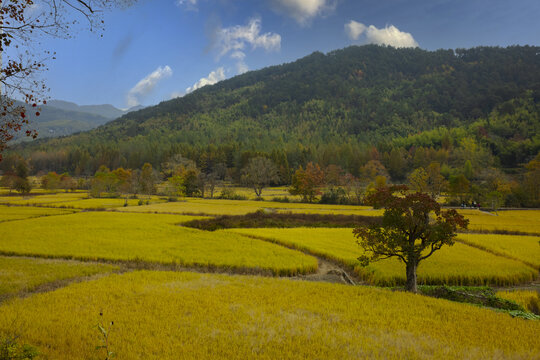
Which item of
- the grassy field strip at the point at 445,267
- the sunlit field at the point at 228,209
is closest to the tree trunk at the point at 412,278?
the grassy field strip at the point at 445,267

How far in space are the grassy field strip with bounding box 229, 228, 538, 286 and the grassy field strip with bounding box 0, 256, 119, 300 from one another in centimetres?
1482

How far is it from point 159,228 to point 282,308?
2355 cm

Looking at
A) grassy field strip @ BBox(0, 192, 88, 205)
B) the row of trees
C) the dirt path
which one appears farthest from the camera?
the row of trees

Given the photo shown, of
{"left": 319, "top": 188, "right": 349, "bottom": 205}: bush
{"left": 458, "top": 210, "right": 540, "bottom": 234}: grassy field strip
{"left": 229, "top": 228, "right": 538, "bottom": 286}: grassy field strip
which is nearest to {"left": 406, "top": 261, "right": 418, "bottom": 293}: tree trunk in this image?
{"left": 229, "top": 228, "right": 538, "bottom": 286}: grassy field strip

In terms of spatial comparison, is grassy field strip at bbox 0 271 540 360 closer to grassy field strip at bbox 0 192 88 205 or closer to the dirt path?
the dirt path

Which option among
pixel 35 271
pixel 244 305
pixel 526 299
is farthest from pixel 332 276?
pixel 35 271

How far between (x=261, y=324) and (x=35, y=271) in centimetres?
1448

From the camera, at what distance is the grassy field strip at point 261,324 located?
7.45 m

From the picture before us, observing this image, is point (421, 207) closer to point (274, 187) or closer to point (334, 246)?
point (334, 246)

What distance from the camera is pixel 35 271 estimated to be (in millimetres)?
15758

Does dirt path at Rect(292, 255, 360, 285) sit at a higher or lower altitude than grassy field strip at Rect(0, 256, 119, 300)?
lower

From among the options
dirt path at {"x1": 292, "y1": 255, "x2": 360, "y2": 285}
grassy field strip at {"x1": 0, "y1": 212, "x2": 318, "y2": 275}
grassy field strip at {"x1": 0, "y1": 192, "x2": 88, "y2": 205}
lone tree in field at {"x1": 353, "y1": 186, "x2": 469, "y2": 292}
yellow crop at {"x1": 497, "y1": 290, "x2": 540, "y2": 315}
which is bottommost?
dirt path at {"x1": 292, "y1": 255, "x2": 360, "y2": 285}

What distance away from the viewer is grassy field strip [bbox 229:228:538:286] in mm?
16297

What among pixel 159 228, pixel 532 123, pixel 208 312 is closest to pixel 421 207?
pixel 208 312
